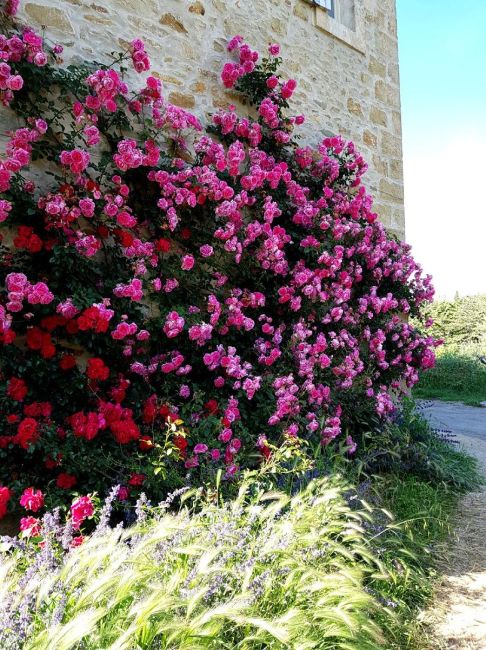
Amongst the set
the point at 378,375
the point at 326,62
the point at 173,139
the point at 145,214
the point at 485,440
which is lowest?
the point at 485,440

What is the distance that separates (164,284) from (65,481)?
60.0 inches

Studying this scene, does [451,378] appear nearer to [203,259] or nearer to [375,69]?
[375,69]

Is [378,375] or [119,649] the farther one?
[378,375]

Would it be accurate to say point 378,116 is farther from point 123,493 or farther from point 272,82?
point 123,493

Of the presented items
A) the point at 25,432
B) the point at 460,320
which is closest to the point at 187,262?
the point at 25,432

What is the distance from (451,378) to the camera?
11.7 metres

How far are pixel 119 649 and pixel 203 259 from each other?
3198 mm

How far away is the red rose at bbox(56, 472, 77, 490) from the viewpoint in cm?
283

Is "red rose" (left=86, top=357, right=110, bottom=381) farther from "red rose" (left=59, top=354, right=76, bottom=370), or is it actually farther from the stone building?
the stone building

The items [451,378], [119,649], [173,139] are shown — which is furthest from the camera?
[451,378]

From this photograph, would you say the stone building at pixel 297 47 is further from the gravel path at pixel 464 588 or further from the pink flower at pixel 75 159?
the gravel path at pixel 464 588

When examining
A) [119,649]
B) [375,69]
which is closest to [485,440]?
[375,69]

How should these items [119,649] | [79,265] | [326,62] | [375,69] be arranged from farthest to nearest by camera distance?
[375,69], [326,62], [79,265], [119,649]

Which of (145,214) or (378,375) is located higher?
(145,214)
